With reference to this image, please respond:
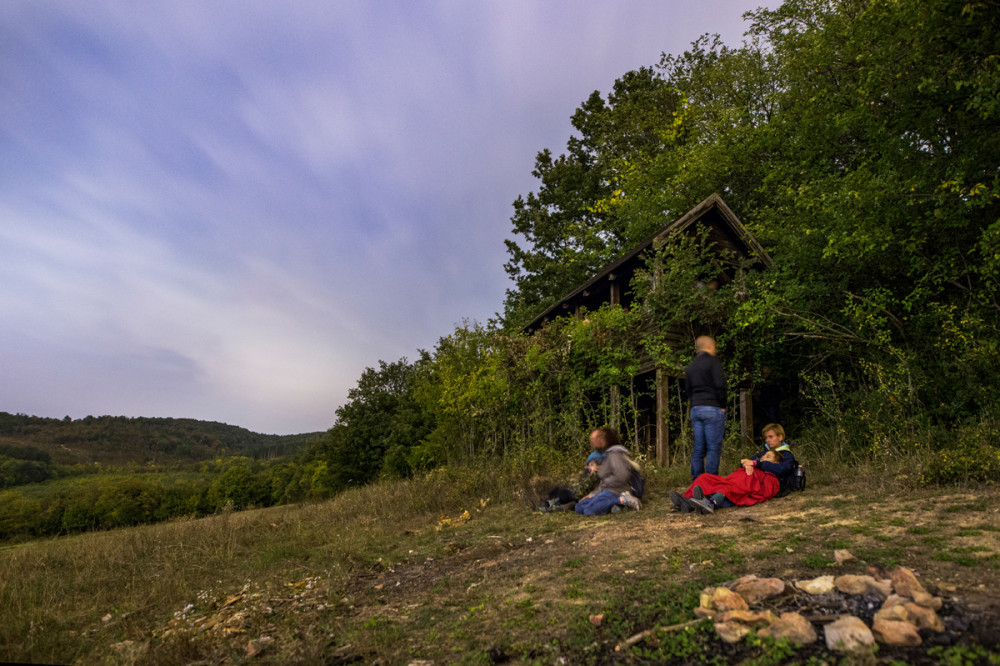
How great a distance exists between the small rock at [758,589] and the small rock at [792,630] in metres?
0.30

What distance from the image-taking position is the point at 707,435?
616 cm

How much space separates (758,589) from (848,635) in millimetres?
571

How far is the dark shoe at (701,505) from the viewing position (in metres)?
5.14

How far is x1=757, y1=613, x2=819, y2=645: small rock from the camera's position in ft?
6.89

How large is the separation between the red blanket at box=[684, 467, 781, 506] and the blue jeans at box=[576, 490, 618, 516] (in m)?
1.06

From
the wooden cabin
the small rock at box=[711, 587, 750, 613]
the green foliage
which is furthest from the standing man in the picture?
the small rock at box=[711, 587, 750, 613]

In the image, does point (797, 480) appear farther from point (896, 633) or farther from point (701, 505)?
point (896, 633)

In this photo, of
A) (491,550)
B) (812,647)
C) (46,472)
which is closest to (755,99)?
(491,550)

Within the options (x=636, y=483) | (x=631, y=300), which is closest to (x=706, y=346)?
(x=636, y=483)

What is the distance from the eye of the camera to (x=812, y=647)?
206 centimetres

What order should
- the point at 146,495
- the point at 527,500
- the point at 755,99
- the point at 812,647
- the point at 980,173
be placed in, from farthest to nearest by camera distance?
1. the point at 146,495
2. the point at 755,99
3. the point at 527,500
4. the point at 980,173
5. the point at 812,647

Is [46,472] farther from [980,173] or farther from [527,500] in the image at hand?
[980,173]

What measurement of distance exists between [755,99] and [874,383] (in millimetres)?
13878

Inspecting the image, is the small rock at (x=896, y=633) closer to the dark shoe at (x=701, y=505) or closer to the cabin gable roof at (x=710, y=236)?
the dark shoe at (x=701, y=505)
